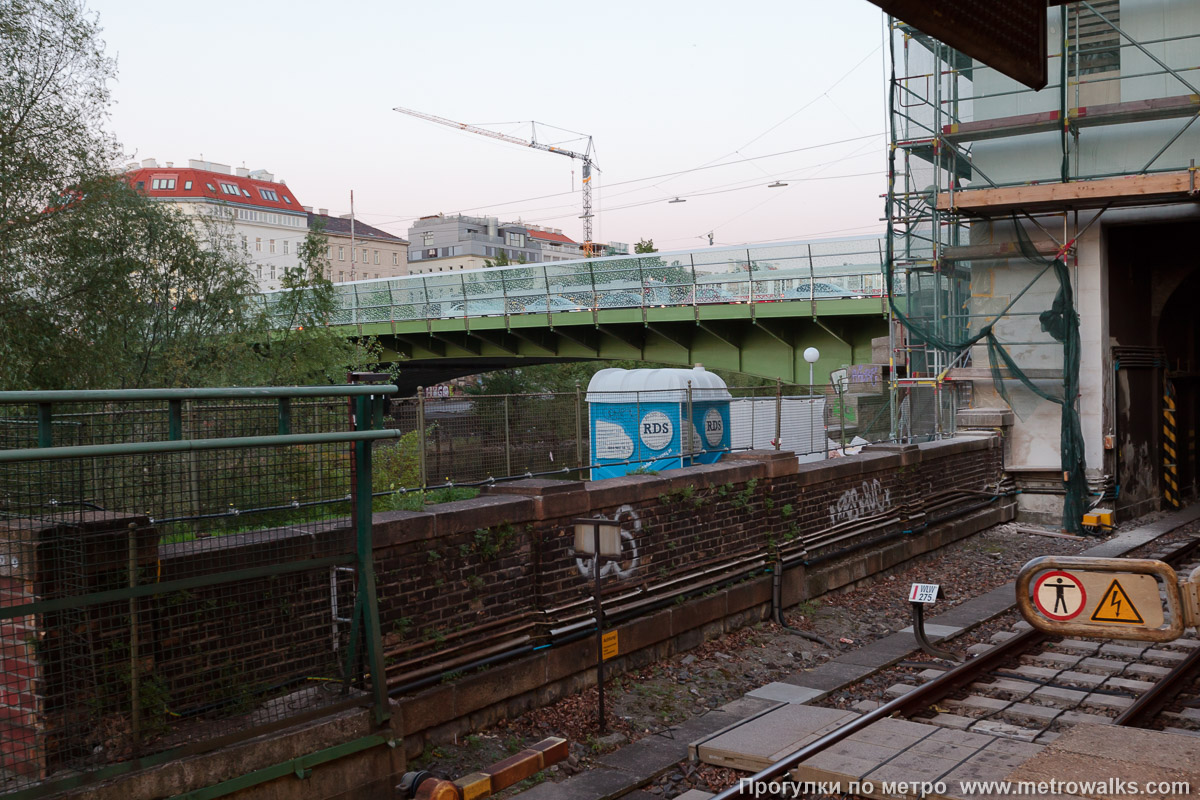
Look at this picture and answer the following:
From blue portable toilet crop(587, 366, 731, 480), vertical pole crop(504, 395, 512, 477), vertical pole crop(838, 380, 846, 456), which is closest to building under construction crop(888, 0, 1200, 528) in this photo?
vertical pole crop(838, 380, 846, 456)

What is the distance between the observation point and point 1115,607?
146 inches

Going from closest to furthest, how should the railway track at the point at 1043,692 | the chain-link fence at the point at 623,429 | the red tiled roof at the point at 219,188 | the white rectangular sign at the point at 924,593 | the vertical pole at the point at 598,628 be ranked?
the railway track at the point at 1043,692, the vertical pole at the point at 598,628, the white rectangular sign at the point at 924,593, the chain-link fence at the point at 623,429, the red tiled roof at the point at 219,188

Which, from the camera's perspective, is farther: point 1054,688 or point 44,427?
point 1054,688

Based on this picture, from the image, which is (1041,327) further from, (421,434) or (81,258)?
(81,258)

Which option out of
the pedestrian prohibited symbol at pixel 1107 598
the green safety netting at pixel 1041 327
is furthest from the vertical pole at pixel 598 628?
the green safety netting at pixel 1041 327

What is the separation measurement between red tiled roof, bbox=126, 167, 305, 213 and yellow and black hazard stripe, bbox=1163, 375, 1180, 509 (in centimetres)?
9464

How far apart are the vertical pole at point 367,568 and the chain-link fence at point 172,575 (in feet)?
0.07

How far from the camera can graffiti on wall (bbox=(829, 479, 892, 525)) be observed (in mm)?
14703

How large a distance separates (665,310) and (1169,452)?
1425 centimetres

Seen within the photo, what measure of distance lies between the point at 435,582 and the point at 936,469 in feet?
41.5

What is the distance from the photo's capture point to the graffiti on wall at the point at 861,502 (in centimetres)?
1470

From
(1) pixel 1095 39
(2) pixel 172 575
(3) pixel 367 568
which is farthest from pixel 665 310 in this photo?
(2) pixel 172 575

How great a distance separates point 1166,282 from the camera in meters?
22.8

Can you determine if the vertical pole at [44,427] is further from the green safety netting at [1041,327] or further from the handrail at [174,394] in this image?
the green safety netting at [1041,327]
